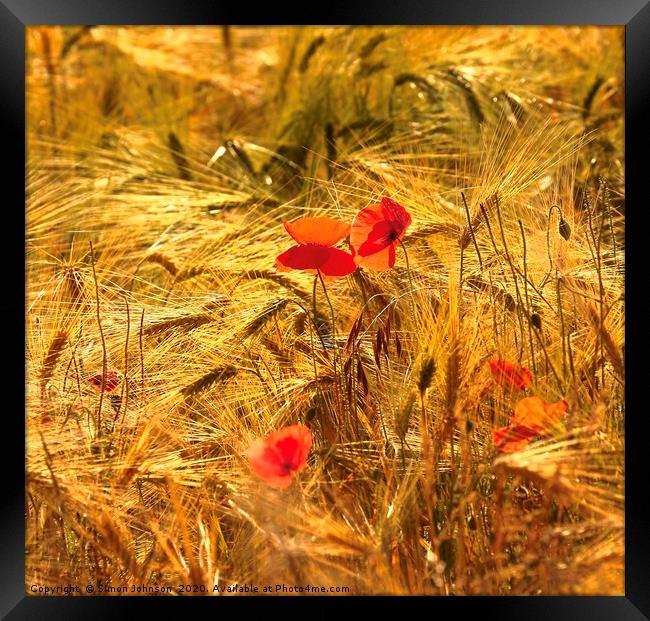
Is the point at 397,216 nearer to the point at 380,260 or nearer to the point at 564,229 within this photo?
the point at 380,260

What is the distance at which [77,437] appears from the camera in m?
1.08

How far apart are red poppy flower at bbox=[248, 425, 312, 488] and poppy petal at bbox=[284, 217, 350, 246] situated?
0.26 m

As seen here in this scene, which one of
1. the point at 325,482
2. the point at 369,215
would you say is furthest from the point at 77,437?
the point at 369,215

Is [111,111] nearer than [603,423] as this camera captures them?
No

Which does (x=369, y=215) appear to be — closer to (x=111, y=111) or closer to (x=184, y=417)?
(x=184, y=417)

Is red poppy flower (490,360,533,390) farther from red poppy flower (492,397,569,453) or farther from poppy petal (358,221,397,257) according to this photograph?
poppy petal (358,221,397,257)

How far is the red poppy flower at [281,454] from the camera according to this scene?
3.32 ft

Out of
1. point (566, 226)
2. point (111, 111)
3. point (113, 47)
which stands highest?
point (113, 47)

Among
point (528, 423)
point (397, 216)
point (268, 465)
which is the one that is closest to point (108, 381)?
point (268, 465)

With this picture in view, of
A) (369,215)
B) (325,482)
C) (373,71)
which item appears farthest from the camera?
(373,71)

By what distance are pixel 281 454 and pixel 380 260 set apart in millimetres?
297

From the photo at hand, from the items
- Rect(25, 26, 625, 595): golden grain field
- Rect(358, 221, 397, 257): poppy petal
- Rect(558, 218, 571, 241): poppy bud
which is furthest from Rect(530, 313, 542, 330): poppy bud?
Rect(358, 221, 397, 257): poppy petal

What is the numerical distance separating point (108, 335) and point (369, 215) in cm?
41

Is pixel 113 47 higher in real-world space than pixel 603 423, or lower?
higher
